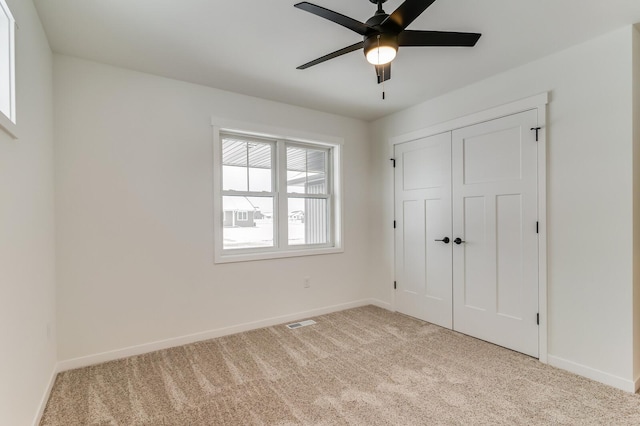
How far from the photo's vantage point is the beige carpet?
6.51 feet

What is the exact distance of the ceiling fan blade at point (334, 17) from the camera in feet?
5.21

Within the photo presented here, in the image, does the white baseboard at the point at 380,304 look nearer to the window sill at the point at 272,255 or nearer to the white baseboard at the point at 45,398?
the window sill at the point at 272,255

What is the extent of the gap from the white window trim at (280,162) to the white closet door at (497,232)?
1.46m

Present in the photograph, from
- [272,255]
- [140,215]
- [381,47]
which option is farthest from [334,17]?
[272,255]

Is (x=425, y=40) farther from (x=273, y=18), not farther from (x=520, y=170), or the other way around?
(x=520, y=170)

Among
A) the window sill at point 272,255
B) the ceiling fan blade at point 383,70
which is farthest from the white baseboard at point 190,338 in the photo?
the ceiling fan blade at point 383,70

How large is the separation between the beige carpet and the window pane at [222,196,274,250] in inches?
42.1

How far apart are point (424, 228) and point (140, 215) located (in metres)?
2.99

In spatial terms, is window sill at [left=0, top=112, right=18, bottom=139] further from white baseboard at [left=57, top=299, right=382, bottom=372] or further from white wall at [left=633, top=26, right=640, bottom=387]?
white wall at [left=633, top=26, right=640, bottom=387]

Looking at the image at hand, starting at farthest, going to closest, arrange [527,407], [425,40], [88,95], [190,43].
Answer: [88,95] → [190,43] → [527,407] → [425,40]

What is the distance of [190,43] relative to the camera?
7.97 ft

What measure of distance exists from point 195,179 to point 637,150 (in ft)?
11.9

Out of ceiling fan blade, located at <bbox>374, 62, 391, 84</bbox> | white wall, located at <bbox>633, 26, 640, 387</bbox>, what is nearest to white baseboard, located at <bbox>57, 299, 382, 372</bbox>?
white wall, located at <bbox>633, 26, 640, 387</bbox>

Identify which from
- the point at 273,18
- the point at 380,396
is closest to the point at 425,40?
the point at 273,18
